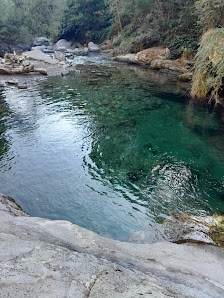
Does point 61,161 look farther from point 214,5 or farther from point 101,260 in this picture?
point 214,5

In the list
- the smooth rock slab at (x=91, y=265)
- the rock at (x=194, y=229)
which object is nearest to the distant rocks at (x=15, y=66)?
the smooth rock slab at (x=91, y=265)

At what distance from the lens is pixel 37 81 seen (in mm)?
15352

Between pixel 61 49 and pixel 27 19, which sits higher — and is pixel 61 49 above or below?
below

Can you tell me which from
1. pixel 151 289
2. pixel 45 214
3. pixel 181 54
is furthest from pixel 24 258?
pixel 181 54

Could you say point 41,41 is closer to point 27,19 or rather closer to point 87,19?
point 27,19

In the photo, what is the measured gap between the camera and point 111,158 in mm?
6504

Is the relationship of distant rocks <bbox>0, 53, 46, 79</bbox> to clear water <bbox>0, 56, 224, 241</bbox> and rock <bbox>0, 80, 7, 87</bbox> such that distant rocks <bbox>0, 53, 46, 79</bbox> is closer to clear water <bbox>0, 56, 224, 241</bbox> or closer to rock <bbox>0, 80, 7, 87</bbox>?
rock <bbox>0, 80, 7, 87</bbox>

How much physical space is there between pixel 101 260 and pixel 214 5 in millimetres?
13104

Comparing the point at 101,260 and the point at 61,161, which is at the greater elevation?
the point at 101,260

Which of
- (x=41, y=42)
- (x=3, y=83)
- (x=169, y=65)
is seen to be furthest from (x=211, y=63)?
(x=41, y=42)

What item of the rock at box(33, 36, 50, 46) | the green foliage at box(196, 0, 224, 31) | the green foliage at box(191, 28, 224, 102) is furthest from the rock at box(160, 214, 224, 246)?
the rock at box(33, 36, 50, 46)

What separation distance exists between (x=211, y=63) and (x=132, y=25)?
21.2 metres

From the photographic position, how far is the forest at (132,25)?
406 inches

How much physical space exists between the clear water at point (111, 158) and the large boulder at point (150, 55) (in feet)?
32.8
